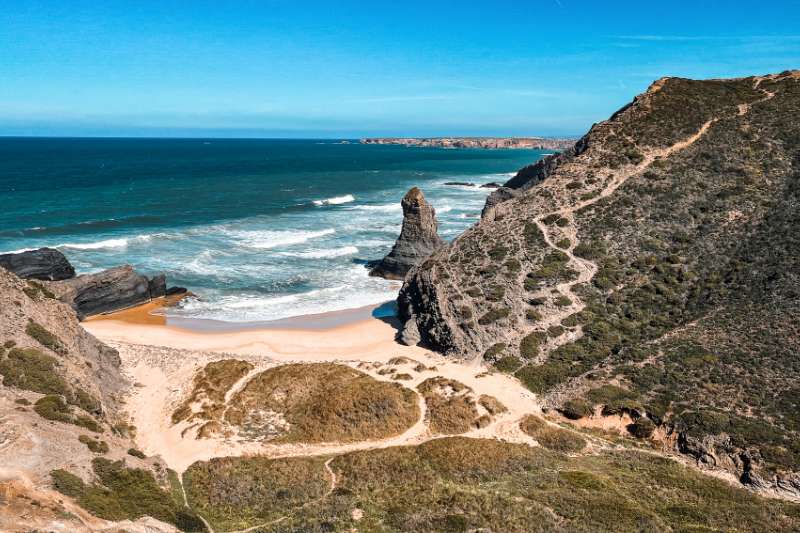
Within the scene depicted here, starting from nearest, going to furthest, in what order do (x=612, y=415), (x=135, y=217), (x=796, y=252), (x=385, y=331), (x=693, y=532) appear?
(x=693, y=532)
(x=612, y=415)
(x=796, y=252)
(x=385, y=331)
(x=135, y=217)

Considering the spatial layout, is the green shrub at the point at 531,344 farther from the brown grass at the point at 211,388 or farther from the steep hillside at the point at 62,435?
the steep hillside at the point at 62,435

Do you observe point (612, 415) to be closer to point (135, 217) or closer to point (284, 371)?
point (284, 371)

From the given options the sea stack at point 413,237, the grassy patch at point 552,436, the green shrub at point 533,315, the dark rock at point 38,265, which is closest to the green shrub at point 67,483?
the grassy patch at point 552,436

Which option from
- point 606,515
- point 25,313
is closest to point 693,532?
point 606,515

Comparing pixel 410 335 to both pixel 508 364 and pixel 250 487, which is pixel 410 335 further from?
pixel 250 487

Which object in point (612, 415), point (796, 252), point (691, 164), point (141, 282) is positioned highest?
point (691, 164)

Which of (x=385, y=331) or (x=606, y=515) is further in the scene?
(x=385, y=331)

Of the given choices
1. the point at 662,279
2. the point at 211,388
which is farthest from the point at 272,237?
the point at 662,279

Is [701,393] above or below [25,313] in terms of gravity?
below
